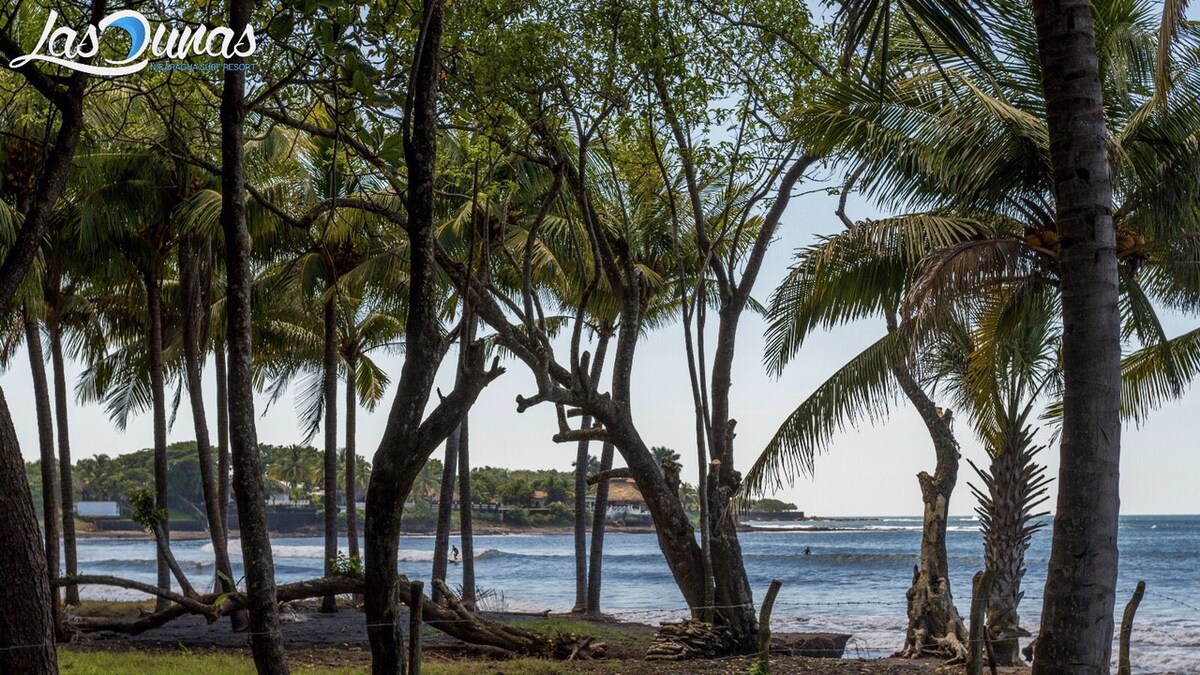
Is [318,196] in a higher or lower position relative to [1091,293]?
higher

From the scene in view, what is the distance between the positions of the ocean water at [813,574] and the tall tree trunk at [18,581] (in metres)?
12.6

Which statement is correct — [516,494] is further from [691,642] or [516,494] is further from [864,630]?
[691,642]

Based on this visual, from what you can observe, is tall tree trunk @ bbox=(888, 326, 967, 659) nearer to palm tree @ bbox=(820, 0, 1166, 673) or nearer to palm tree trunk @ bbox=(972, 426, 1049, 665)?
palm tree trunk @ bbox=(972, 426, 1049, 665)

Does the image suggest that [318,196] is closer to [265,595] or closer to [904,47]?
[904,47]

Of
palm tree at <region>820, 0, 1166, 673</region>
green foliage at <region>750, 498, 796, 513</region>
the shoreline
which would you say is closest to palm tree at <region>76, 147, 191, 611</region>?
palm tree at <region>820, 0, 1166, 673</region>

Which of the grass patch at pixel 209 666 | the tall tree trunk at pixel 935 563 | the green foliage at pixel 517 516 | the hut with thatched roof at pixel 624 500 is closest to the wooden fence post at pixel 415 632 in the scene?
the grass patch at pixel 209 666

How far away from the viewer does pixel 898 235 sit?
37.9 ft

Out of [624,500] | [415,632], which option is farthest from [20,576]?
[624,500]

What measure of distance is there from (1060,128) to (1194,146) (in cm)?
523

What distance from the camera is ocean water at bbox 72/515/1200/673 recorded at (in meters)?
26.5

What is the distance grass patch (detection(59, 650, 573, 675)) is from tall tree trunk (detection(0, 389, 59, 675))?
489 centimetres

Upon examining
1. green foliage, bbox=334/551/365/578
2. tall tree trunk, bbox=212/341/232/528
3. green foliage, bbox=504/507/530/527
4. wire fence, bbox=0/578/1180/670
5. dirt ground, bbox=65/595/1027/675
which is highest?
tall tree trunk, bbox=212/341/232/528

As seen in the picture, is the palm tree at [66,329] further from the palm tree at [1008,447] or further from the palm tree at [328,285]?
the palm tree at [1008,447]

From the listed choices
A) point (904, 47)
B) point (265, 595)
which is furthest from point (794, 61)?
point (265, 595)
